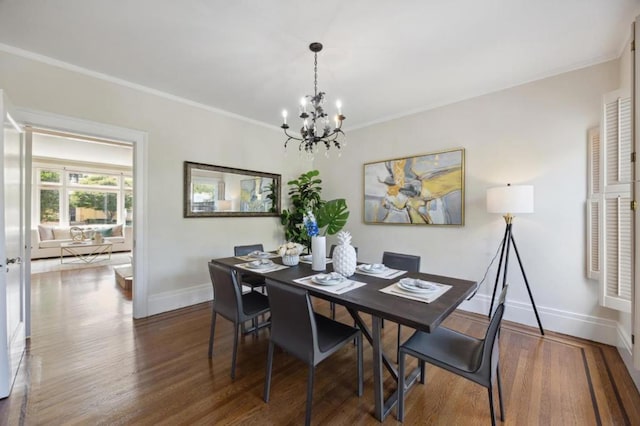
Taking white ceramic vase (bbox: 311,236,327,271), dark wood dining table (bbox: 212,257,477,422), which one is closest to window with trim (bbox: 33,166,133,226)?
white ceramic vase (bbox: 311,236,327,271)

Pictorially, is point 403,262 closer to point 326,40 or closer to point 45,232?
point 326,40

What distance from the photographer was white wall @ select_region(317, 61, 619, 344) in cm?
266

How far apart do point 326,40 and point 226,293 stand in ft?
7.69

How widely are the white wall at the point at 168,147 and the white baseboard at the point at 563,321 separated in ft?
12.0

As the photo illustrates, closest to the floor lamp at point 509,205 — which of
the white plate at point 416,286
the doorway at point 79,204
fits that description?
the white plate at point 416,286

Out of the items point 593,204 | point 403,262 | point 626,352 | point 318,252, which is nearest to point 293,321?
point 318,252

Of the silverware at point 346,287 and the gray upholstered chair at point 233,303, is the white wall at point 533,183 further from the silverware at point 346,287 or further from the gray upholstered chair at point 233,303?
the gray upholstered chair at point 233,303

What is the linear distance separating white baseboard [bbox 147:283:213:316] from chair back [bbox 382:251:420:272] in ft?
8.73

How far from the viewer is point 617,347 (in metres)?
2.44

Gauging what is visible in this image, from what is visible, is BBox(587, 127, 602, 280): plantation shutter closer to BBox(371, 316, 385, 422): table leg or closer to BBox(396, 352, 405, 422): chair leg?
BBox(396, 352, 405, 422): chair leg

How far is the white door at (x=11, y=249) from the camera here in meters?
1.82

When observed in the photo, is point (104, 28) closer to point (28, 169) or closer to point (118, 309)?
point (28, 169)

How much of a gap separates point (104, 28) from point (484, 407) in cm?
405

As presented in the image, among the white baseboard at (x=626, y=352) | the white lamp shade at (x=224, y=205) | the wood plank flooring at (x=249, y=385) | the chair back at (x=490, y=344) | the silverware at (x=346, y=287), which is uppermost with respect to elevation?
the white lamp shade at (x=224, y=205)
